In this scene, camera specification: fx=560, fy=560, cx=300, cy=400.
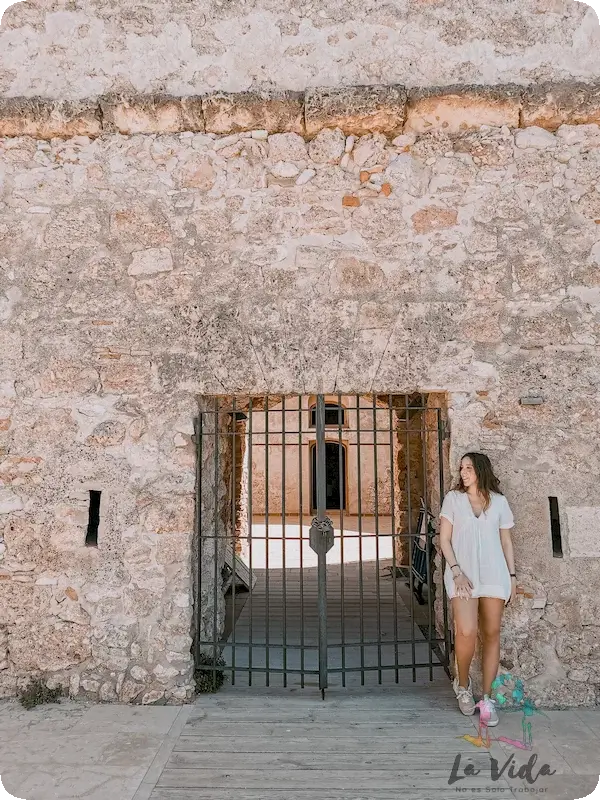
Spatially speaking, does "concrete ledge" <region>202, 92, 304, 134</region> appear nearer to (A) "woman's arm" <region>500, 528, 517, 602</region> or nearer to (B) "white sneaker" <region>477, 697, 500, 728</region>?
(A) "woman's arm" <region>500, 528, 517, 602</region>

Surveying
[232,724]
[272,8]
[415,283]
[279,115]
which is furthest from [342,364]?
[272,8]

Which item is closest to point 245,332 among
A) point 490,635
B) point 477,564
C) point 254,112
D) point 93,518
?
point 254,112

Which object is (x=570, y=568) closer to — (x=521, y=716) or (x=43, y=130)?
(x=521, y=716)

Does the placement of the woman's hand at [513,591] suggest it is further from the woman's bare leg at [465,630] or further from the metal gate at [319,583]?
the metal gate at [319,583]

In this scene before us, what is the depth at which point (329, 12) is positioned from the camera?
3.77 meters

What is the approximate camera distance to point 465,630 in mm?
3221

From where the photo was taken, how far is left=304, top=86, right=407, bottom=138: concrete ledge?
3.59 meters

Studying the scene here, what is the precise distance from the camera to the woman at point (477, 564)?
321 centimetres

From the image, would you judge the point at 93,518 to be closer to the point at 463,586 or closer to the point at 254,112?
the point at 463,586

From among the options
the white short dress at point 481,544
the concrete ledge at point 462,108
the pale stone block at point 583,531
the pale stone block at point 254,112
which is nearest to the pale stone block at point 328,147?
the pale stone block at point 254,112

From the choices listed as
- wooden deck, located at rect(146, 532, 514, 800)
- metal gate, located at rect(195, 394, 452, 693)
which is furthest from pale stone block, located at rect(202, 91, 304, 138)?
wooden deck, located at rect(146, 532, 514, 800)

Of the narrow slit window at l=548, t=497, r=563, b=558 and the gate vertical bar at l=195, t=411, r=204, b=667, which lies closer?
the narrow slit window at l=548, t=497, r=563, b=558

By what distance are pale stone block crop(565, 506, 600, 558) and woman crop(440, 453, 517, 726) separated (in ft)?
1.44

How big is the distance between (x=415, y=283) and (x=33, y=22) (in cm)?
317
